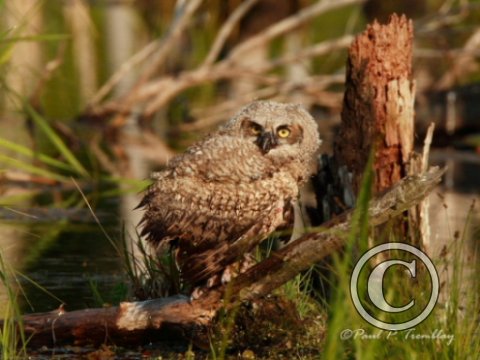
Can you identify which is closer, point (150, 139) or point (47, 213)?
point (47, 213)

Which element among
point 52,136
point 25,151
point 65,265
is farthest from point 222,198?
point 65,265

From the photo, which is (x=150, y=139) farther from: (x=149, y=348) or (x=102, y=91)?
(x=149, y=348)

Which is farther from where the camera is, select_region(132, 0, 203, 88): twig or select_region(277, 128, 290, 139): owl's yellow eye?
select_region(132, 0, 203, 88): twig

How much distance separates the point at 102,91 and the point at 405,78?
9.01 metres

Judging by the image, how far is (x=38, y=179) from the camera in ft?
38.2

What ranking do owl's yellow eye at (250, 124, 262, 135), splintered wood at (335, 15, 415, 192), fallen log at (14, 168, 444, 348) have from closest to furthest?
fallen log at (14, 168, 444, 348) → owl's yellow eye at (250, 124, 262, 135) → splintered wood at (335, 15, 415, 192)

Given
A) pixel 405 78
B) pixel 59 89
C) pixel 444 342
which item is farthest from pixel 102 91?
pixel 444 342

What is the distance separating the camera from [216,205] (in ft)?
19.3

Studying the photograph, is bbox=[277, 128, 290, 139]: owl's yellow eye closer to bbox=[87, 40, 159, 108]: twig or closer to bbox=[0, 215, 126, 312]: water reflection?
bbox=[0, 215, 126, 312]: water reflection

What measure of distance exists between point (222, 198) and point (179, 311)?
2.26 feet

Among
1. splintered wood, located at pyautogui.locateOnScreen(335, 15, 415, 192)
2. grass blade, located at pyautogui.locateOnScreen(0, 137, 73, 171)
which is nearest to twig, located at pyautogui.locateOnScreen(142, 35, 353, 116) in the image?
splintered wood, located at pyautogui.locateOnScreen(335, 15, 415, 192)

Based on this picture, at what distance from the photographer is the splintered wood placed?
7082 millimetres

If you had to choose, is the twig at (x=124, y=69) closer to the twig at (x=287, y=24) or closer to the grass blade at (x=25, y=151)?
the twig at (x=287, y=24)

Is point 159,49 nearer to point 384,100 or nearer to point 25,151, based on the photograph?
point 384,100
